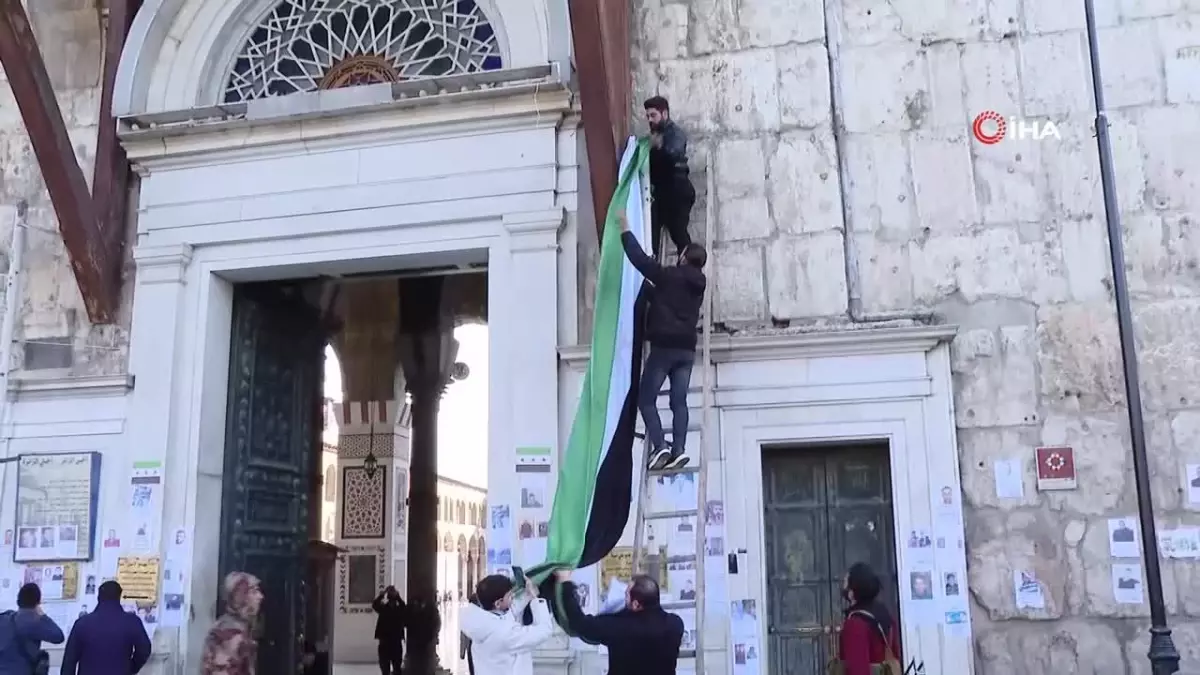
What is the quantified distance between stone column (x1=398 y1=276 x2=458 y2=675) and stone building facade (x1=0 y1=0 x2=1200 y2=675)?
615 cm

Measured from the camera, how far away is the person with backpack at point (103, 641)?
608 cm

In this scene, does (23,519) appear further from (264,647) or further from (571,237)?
(571,237)

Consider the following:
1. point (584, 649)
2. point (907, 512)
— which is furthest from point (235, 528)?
point (907, 512)

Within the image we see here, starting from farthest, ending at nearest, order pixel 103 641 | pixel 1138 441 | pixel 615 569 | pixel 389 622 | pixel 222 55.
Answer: pixel 389 622 → pixel 222 55 → pixel 615 569 → pixel 103 641 → pixel 1138 441

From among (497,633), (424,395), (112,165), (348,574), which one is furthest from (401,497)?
(497,633)

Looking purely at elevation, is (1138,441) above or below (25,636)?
above

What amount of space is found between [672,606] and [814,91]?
3.55 metres

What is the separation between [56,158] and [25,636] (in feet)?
10.7

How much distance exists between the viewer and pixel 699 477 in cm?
613

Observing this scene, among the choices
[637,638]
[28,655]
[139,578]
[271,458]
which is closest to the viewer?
[637,638]

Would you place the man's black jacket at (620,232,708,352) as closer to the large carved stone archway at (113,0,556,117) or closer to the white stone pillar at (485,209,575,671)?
the white stone pillar at (485,209,575,671)

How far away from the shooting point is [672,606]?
679 cm

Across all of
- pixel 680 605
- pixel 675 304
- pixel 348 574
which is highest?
pixel 675 304

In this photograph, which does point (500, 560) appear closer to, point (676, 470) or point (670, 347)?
point (676, 470)
